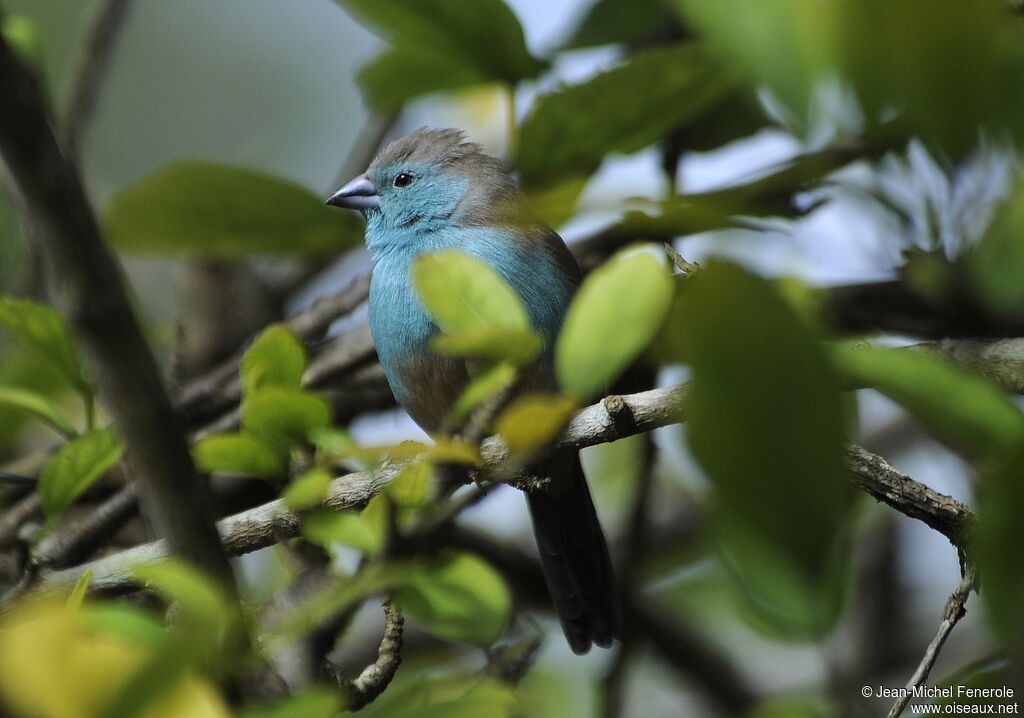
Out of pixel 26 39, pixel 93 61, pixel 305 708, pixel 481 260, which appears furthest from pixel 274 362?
pixel 93 61

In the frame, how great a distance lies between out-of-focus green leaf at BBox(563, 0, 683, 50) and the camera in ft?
10.2

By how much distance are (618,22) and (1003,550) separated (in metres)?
2.37

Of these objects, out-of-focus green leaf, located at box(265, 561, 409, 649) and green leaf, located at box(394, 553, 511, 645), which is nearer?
out-of-focus green leaf, located at box(265, 561, 409, 649)

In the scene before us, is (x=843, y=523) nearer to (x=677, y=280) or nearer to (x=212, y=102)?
(x=677, y=280)

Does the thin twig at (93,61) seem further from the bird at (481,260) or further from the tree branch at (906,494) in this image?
the tree branch at (906,494)

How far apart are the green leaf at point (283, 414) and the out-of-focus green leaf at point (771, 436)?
773mm

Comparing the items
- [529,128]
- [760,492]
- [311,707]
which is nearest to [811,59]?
[760,492]

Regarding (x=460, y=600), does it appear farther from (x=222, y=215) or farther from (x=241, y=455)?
(x=222, y=215)

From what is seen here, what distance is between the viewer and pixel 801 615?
1.03 metres

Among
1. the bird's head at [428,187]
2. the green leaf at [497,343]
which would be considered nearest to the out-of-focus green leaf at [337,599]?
the green leaf at [497,343]

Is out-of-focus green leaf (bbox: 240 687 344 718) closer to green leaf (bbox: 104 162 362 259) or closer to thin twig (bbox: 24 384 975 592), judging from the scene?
thin twig (bbox: 24 384 975 592)

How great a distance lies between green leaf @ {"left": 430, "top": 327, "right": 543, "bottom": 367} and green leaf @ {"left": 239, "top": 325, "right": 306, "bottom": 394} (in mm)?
463

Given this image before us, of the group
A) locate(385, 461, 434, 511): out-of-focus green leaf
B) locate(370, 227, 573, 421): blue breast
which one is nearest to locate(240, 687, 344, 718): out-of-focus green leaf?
locate(385, 461, 434, 511): out-of-focus green leaf

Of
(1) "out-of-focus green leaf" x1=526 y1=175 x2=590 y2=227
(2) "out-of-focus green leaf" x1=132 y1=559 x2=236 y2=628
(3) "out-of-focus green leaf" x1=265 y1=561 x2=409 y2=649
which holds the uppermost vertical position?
(2) "out-of-focus green leaf" x1=132 y1=559 x2=236 y2=628
